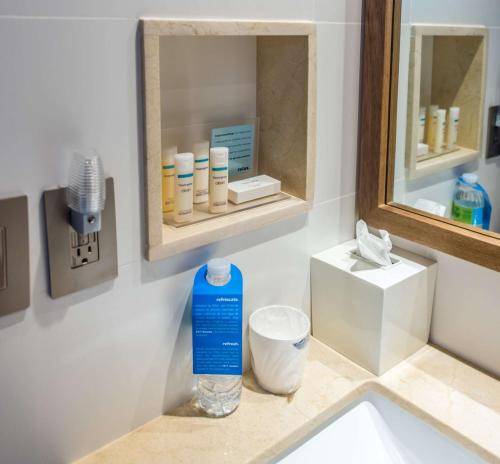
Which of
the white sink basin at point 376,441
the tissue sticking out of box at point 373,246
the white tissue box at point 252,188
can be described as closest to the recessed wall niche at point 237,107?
the white tissue box at point 252,188

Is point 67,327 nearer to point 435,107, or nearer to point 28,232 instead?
point 28,232

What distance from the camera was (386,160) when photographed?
112 centimetres

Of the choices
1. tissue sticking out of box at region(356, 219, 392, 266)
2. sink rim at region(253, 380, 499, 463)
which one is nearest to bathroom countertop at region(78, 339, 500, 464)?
sink rim at region(253, 380, 499, 463)

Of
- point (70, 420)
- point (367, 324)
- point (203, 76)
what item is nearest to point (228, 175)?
point (203, 76)

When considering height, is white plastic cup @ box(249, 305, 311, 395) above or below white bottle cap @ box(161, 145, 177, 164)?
below

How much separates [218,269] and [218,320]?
0.08 m

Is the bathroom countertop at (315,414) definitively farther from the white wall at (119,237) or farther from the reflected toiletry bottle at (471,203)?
the reflected toiletry bottle at (471,203)

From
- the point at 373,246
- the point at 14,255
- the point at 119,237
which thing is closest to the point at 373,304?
the point at 373,246

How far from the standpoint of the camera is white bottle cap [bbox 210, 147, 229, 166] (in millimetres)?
954

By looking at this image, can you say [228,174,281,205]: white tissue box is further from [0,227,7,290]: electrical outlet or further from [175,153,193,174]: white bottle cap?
[0,227,7,290]: electrical outlet

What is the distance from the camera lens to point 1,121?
2.28 feet

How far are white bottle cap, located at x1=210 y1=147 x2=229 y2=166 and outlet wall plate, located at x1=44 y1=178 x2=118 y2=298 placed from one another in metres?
0.21

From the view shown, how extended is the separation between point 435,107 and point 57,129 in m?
0.66

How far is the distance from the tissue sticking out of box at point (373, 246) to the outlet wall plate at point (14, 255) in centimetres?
61
